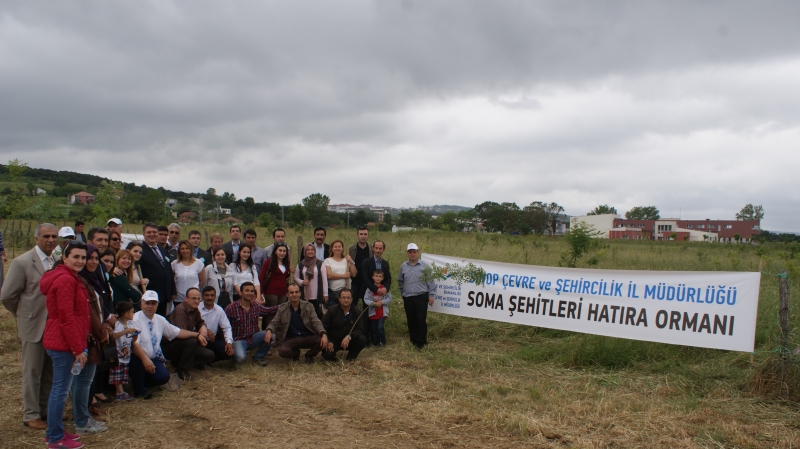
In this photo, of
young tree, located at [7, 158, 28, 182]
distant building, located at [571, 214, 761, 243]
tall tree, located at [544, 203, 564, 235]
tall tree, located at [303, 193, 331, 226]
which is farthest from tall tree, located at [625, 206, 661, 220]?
young tree, located at [7, 158, 28, 182]

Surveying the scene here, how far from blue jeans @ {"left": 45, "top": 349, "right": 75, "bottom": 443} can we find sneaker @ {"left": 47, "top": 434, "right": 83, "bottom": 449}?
0.09ft

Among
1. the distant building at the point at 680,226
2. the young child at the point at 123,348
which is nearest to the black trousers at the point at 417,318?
the young child at the point at 123,348

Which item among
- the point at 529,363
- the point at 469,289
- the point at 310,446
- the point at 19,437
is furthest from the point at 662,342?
the point at 19,437

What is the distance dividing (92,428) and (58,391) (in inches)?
26.5

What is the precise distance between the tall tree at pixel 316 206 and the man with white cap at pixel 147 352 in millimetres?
35249

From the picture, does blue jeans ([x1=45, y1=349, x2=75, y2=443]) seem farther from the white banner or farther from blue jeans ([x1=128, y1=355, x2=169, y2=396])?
the white banner

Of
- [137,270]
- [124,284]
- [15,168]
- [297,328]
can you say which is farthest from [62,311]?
[15,168]

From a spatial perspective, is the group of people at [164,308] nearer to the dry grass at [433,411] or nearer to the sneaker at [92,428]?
the sneaker at [92,428]

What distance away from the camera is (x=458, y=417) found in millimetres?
4883

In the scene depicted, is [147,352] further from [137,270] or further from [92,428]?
[137,270]

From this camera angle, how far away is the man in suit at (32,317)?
4.28 meters

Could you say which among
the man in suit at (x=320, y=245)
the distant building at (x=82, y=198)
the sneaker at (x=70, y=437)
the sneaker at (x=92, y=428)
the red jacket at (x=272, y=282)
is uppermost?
the distant building at (x=82, y=198)

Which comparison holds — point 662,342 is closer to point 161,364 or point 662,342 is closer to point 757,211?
point 161,364

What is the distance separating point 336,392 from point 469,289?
10.4 feet
